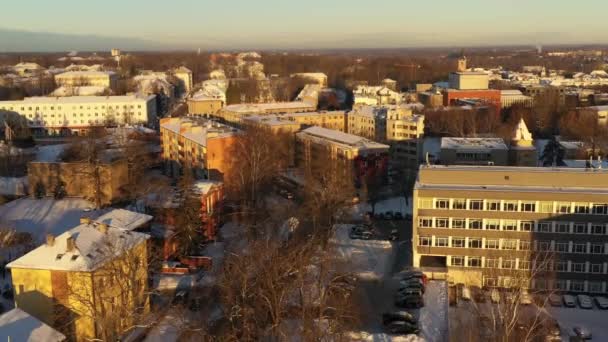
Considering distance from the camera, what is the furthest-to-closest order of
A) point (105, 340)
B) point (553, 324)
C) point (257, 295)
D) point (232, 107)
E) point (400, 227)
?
point (232, 107)
point (400, 227)
point (553, 324)
point (257, 295)
point (105, 340)

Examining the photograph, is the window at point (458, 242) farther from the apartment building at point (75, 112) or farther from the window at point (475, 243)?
the apartment building at point (75, 112)

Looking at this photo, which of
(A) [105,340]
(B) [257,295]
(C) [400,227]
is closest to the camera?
(A) [105,340]

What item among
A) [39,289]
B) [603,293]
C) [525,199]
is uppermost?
[525,199]

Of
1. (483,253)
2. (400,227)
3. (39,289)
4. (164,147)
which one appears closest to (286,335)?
(39,289)

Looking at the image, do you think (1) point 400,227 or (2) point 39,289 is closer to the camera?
(2) point 39,289

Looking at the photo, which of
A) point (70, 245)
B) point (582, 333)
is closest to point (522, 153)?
point (582, 333)

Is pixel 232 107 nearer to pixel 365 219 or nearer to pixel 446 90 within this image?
pixel 446 90

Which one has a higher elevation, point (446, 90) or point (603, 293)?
point (446, 90)

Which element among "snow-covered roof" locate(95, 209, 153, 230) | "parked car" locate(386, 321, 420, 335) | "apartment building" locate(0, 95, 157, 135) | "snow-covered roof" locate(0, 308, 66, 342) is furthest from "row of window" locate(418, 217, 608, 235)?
"apartment building" locate(0, 95, 157, 135)
